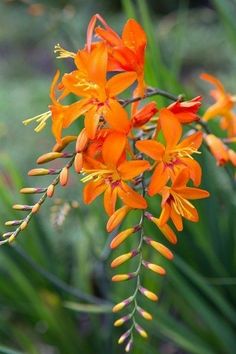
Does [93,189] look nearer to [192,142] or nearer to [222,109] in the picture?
[192,142]

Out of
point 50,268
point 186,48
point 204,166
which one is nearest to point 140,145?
point 204,166

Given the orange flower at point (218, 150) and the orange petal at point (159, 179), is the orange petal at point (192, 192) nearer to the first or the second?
the orange petal at point (159, 179)

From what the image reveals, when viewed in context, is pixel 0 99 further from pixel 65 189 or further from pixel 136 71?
pixel 136 71

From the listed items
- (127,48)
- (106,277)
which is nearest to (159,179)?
(127,48)

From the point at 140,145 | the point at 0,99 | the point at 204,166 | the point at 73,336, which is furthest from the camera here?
the point at 0,99

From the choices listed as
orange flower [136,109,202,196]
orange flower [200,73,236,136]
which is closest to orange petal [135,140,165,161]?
orange flower [136,109,202,196]

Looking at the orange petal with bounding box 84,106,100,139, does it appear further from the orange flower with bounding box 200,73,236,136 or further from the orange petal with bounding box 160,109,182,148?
the orange flower with bounding box 200,73,236,136

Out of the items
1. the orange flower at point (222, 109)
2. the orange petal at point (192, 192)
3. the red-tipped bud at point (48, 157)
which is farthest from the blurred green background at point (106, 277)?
the orange petal at point (192, 192)
